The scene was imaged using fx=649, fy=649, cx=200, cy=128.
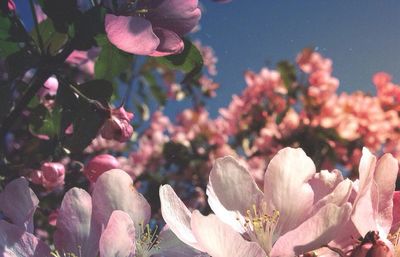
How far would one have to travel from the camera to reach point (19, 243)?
62cm

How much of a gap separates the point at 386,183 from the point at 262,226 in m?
0.13

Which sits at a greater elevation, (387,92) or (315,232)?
(315,232)

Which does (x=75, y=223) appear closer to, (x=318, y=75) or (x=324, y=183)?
(x=324, y=183)

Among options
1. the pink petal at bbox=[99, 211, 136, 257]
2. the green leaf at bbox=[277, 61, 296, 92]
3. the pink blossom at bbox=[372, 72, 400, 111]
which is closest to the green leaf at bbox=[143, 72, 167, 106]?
the green leaf at bbox=[277, 61, 296, 92]

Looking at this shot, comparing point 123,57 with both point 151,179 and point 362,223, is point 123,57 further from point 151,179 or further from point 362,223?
point 151,179

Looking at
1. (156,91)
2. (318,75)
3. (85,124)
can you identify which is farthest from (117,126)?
(318,75)

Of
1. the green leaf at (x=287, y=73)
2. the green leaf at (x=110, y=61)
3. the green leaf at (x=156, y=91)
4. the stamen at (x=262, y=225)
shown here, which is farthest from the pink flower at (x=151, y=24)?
the green leaf at (x=287, y=73)

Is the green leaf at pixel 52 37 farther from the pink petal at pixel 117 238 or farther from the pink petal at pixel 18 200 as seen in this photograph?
the pink petal at pixel 117 238

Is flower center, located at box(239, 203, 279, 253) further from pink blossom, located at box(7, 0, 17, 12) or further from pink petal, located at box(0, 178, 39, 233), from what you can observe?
pink blossom, located at box(7, 0, 17, 12)

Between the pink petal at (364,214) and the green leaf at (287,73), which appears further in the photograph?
the green leaf at (287,73)

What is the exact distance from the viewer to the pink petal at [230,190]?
68 centimetres

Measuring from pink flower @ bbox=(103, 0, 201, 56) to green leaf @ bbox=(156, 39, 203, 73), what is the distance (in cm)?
13

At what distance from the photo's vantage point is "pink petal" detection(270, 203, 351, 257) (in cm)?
55

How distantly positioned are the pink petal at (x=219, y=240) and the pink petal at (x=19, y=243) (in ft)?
0.58
